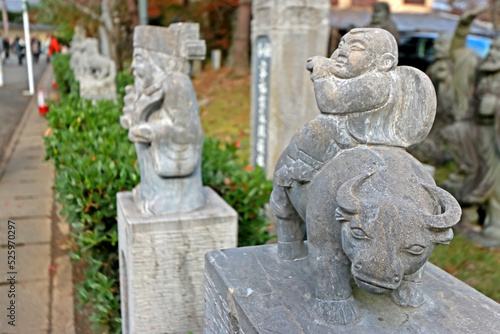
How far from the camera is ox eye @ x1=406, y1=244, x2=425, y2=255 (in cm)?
142

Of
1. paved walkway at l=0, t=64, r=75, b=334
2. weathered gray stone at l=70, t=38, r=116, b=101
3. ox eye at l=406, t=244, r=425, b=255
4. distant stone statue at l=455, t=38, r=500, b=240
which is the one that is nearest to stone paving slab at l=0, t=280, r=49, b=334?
paved walkway at l=0, t=64, r=75, b=334

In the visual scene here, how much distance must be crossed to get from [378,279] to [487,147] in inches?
176

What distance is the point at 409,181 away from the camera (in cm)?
151

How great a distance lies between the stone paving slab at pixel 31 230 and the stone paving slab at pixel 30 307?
0.91 m

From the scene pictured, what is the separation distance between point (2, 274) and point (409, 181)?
320cm

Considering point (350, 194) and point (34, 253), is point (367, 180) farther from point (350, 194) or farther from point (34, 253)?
point (34, 253)

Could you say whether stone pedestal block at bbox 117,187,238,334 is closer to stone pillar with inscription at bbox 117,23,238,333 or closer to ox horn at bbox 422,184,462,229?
stone pillar with inscription at bbox 117,23,238,333

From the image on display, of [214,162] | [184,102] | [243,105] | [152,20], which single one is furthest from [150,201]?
[152,20]

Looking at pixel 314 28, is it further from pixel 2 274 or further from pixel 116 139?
pixel 2 274

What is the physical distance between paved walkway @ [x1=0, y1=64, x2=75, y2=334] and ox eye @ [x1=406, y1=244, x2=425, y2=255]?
2919 millimetres

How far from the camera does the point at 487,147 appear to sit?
521cm

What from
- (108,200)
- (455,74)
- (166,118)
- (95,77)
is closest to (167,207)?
(166,118)

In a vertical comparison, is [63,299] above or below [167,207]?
below

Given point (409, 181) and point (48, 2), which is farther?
point (48, 2)
